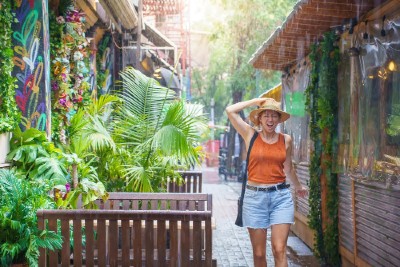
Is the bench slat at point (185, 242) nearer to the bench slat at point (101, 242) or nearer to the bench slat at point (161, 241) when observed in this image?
the bench slat at point (161, 241)

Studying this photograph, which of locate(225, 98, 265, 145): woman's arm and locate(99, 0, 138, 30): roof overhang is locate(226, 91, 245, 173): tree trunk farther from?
locate(225, 98, 265, 145): woman's arm

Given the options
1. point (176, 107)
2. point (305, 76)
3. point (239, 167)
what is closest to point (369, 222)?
point (176, 107)

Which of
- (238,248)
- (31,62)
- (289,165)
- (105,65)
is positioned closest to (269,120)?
(289,165)

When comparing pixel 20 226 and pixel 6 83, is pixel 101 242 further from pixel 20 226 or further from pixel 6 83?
pixel 6 83

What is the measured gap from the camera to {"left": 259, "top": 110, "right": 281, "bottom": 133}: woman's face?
5.40 metres

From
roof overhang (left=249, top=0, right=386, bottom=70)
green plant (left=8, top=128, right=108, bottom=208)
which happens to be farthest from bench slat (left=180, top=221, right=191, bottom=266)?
roof overhang (left=249, top=0, right=386, bottom=70)

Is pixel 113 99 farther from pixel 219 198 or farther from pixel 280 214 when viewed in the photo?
pixel 219 198

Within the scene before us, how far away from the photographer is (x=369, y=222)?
617cm

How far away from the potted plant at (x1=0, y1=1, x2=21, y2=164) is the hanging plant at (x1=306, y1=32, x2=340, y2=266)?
364 cm

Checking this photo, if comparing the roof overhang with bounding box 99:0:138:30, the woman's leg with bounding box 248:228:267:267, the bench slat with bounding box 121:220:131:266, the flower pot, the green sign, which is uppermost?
the roof overhang with bounding box 99:0:138:30

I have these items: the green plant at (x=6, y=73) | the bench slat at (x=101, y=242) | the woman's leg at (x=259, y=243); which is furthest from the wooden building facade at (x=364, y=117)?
the green plant at (x=6, y=73)

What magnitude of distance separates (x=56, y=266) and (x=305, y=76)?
5.59 m

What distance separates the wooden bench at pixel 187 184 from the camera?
895cm

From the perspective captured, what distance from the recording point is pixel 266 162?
17.5 feet
